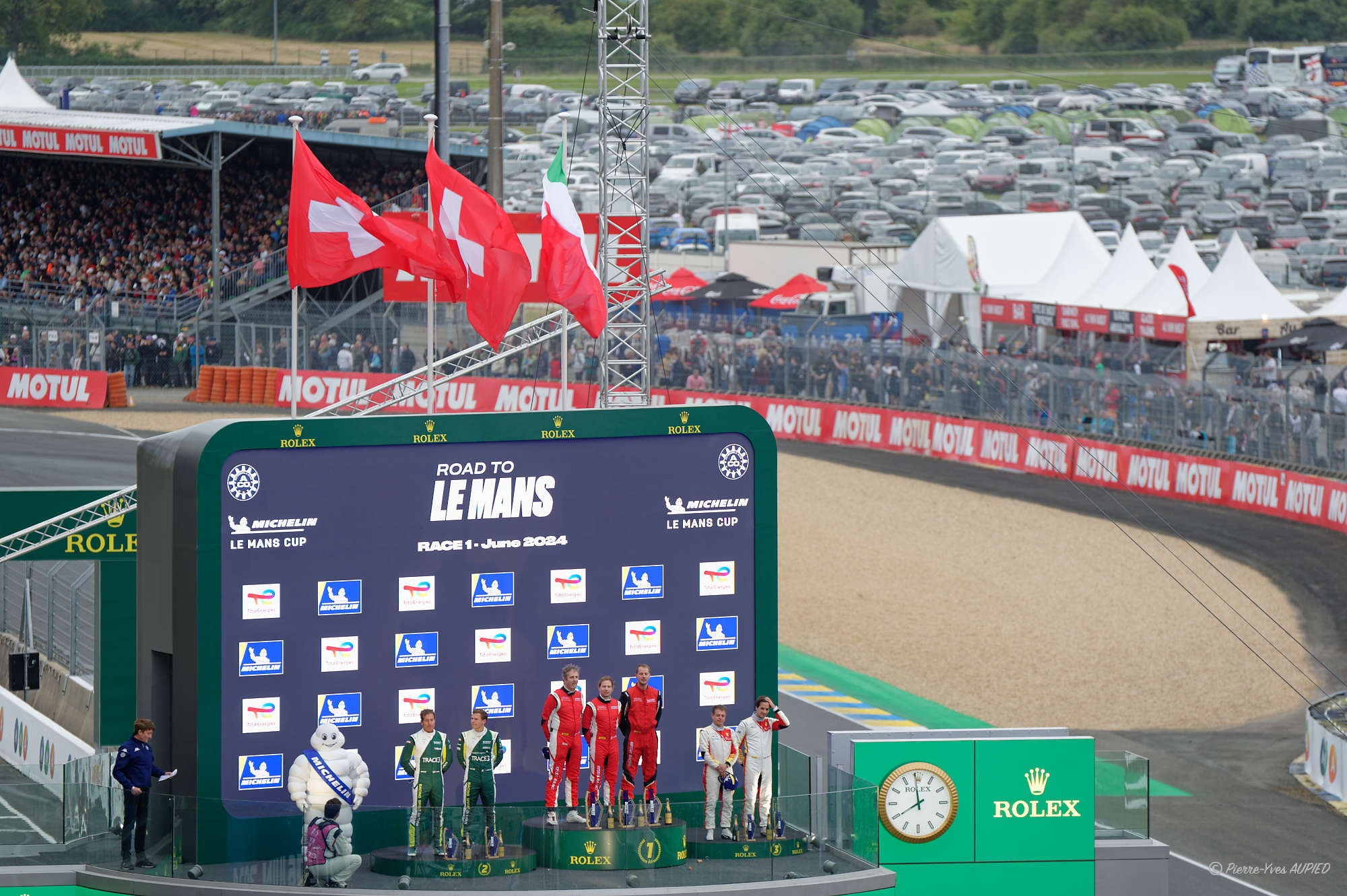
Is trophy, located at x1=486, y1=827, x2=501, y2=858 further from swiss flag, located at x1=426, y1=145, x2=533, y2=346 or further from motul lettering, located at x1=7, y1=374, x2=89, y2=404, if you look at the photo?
motul lettering, located at x1=7, y1=374, x2=89, y2=404

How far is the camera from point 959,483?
38.0 meters

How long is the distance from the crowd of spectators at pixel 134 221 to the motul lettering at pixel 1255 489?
96.6 feet

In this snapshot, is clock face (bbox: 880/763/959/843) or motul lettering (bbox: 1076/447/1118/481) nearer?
clock face (bbox: 880/763/959/843)

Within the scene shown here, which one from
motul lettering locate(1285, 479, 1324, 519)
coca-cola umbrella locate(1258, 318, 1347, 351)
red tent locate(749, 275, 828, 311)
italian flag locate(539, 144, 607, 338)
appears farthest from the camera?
red tent locate(749, 275, 828, 311)

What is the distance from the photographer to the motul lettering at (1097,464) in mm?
37116

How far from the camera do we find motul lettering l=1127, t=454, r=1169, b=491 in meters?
36.3

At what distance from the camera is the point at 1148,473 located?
3659 centimetres

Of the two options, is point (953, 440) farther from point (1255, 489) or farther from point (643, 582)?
point (643, 582)

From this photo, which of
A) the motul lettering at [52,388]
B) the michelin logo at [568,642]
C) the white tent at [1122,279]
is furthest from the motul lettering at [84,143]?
the michelin logo at [568,642]

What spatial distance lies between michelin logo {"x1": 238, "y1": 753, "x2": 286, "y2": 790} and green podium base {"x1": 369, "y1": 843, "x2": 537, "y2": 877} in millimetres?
997

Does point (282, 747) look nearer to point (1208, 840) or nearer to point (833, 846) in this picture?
point (833, 846)

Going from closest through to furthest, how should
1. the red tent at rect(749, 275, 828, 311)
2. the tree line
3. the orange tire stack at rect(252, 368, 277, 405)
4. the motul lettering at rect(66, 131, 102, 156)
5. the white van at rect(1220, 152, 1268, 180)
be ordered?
the orange tire stack at rect(252, 368, 277, 405), the red tent at rect(749, 275, 828, 311), the motul lettering at rect(66, 131, 102, 156), the white van at rect(1220, 152, 1268, 180), the tree line

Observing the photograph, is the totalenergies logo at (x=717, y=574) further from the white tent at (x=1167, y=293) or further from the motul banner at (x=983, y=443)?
the white tent at (x=1167, y=293)

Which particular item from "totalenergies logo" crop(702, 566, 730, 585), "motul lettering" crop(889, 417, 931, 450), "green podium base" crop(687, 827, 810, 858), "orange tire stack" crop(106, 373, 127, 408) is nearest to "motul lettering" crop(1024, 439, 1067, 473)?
"motul lettering" crop(889, 417, 931, 450)
